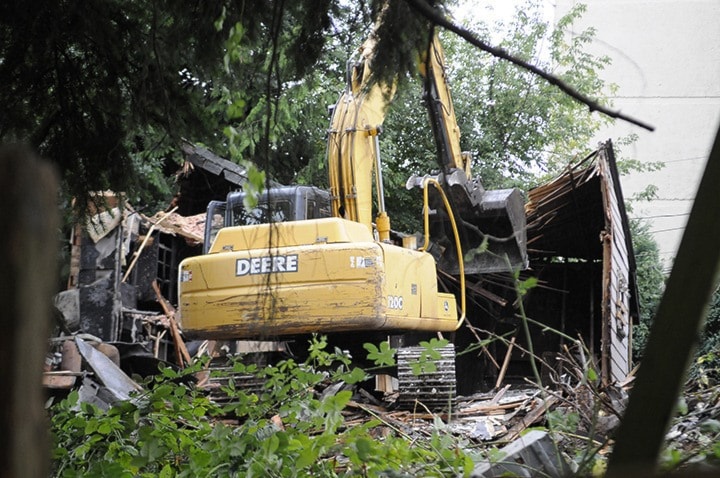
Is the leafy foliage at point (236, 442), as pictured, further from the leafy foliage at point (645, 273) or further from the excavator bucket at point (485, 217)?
the leafy foliage at point (645, 273)

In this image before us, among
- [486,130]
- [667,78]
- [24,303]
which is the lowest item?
[24,303]

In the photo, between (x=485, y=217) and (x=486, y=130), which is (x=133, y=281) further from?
(x=486, y=130)

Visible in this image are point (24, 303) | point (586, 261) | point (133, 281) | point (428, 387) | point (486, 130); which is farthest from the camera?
point (486, 130)

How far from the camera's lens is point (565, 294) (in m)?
16.8

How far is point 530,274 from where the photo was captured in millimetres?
15992

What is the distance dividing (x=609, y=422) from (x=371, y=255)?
418cm

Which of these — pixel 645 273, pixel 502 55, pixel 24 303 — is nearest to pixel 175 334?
pixel 645 273

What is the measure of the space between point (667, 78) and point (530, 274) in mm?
16004

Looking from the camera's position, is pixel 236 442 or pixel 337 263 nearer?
pixel 236 442

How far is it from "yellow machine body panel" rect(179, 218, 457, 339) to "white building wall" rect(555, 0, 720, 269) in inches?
797

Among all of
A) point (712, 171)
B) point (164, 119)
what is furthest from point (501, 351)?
point (712, 171)

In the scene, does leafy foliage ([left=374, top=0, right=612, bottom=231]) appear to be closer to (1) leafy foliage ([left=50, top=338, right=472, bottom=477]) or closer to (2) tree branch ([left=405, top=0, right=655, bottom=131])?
(1) leafy foliage ([left=50, top=338, right=472, bottom=477])

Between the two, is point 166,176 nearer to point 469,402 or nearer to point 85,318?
point 85,318

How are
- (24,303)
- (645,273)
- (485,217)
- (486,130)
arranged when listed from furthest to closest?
(645,273) < (486,130) < (485,217) < (24,303)
